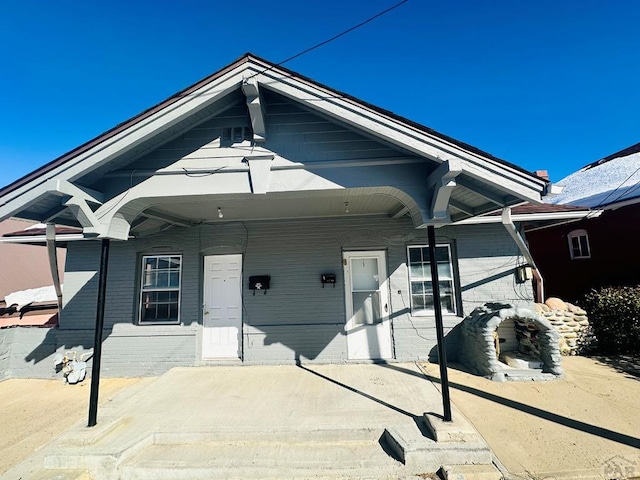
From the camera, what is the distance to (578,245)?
9758 mm

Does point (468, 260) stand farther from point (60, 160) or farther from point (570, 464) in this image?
point (60, 160)

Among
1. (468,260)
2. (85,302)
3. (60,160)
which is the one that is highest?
(60,160)

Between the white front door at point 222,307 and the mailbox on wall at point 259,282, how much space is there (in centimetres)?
33

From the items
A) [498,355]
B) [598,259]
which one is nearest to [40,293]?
[498,355]

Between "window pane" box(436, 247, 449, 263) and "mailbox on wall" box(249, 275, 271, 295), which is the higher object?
"window pane" box(436, 247, 449, 263)

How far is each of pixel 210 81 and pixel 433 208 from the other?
308 cm

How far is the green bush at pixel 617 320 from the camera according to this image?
5.83 m

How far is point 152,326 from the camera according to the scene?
5.95 metres

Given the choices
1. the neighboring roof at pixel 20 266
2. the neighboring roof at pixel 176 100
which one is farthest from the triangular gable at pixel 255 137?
the neighboring roof at pixel 20 266

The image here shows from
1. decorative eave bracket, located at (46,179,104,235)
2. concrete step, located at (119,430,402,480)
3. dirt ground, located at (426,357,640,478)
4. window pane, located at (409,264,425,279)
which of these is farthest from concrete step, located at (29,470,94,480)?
window pane, located at (409,264,425,279)

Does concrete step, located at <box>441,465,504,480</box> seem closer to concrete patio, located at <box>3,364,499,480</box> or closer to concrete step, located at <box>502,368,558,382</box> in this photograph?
concrete patio, located at <box>3,364,499,480</box>

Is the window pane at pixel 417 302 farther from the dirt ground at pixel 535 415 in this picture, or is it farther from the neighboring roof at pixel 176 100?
the neighboring roof at pixel 176 100
